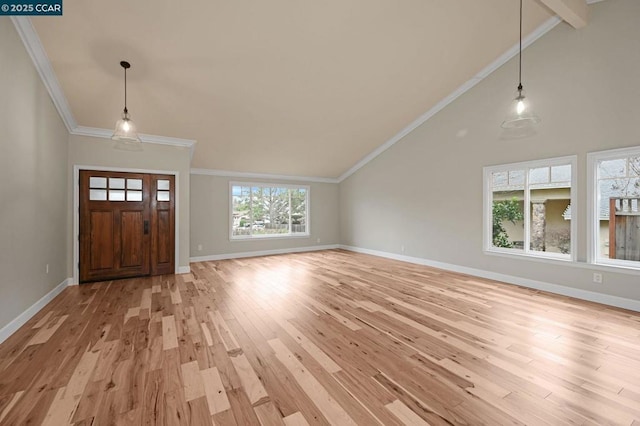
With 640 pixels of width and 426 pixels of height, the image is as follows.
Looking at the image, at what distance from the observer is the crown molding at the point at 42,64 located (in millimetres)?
2734

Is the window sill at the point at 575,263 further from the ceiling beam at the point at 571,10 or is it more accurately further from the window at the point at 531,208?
the ceiling beam at the point at 571,10

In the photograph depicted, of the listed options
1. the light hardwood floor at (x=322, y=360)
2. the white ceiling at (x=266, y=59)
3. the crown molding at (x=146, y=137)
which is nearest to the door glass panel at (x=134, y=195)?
the crown molding at (x=146, y=137)

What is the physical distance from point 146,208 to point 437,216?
228 inches

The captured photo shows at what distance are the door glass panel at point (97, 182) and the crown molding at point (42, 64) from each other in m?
0.88

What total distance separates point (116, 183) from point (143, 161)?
1.95ft

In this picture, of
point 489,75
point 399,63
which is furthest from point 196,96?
point 489,75

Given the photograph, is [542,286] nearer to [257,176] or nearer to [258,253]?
[258,253]

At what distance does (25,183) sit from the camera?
296 centimetres

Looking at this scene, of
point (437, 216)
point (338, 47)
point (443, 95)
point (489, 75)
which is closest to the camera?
point (338, 47)

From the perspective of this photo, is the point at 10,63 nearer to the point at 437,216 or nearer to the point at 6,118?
the point at 6,118

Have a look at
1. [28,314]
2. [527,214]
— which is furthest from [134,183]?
[527,214]

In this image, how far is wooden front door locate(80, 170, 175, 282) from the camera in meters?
4.60

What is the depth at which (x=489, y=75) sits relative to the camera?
4.79 metres

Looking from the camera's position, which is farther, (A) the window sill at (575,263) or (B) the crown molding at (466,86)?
(B) the crown molding at (466,86)
